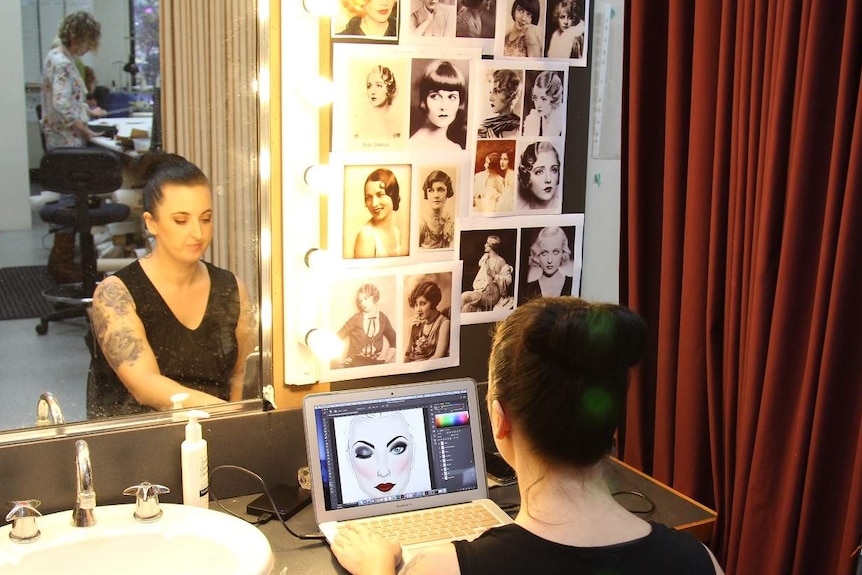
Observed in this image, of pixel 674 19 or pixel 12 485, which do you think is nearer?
pixel 12 485

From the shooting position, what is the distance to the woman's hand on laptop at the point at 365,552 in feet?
4.46

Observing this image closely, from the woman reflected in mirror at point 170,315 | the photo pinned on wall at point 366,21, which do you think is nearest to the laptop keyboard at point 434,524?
the woman reflected in mirror at point 170,315

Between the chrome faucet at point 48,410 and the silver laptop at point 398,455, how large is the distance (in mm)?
386

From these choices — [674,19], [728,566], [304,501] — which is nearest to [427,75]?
[674,19]

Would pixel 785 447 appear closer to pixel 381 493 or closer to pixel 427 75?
pixel 381 493

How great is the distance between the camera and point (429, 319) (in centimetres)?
183

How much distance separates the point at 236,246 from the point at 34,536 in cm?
55

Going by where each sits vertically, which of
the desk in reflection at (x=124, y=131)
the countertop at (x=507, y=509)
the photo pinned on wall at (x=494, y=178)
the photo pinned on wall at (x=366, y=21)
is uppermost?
the photo pinned on wall at (x=366, y=21)

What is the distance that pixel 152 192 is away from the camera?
154cm

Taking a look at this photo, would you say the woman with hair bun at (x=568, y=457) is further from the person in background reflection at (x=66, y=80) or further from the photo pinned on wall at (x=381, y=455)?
the person in background reflection at (x=66, y=80)

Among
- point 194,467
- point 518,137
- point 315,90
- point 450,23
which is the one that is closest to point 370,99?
point 315,90

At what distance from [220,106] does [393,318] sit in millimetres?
496

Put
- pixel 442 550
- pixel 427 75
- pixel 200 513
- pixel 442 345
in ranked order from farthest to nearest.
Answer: pixel 442 345 < pixel 427 75 < pixel 200 513 < pixel 442 550

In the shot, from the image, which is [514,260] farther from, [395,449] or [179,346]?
[179,346]
